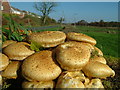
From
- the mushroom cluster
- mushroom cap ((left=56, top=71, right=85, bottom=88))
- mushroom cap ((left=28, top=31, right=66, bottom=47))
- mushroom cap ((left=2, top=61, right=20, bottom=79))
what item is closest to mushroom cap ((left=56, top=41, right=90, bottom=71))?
the mushroom cluster

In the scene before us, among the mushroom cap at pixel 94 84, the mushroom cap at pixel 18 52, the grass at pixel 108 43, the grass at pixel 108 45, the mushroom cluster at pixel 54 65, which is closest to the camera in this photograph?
the mushroom cluster at pixel 54 65

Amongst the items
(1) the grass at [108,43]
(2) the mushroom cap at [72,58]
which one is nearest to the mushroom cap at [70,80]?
(2) the mushroom cap at [72,58]

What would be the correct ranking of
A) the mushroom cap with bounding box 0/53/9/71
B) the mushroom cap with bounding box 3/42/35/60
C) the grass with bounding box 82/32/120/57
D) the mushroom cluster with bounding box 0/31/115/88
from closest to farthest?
1. the mushroom cluster with bounding box 0/31/115/88
2. the mushroom cap with bounding box 0/53/9/71
3. the mushroom cap with bounding box 3/42/35/60
4. the grass with bounding box 82/32/120/57

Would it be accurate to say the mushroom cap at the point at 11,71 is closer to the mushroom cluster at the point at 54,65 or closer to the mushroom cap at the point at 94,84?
the mushroom cluster at the point at 54,65

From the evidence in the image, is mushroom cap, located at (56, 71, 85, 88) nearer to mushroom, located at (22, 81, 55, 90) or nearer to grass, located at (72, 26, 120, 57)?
mushroom, located at (22, 81, 55, 90)

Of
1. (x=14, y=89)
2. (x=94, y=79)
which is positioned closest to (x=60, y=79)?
(x=94, y=79)

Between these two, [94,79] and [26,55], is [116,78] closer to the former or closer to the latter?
[94,79]

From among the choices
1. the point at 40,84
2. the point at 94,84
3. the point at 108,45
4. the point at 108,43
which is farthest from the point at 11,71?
the point at 108,43
